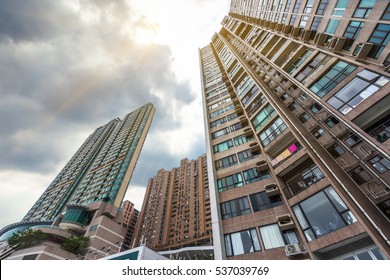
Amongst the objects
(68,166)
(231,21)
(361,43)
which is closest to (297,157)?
(361,43)

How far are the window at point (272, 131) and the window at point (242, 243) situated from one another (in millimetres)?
8919

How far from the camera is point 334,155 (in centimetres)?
1476

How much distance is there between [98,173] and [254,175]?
239ft

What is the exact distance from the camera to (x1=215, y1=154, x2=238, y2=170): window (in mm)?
20520

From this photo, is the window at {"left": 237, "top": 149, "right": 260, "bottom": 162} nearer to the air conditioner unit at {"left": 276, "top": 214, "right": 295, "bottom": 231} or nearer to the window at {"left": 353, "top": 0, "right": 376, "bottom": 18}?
the air conditioner unit at {"left": 276, "top": 214, "right": 295, "bottom": 231}

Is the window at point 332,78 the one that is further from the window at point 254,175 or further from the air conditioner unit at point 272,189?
the air conditioner unit at point 272,189

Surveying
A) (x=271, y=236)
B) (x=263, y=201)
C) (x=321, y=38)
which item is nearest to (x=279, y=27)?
(x=321, y=38)

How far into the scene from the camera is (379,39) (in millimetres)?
13711

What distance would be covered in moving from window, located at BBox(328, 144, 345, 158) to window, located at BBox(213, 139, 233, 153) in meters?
10.1

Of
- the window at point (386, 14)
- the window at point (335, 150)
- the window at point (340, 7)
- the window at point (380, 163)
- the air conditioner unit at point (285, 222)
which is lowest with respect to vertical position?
the air conditioner unit at point (285, 222)

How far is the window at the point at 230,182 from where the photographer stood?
18109 mm

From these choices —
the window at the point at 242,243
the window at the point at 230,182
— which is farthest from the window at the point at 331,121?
the window at the point at 242,243

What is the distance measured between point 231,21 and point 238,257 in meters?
66.8
